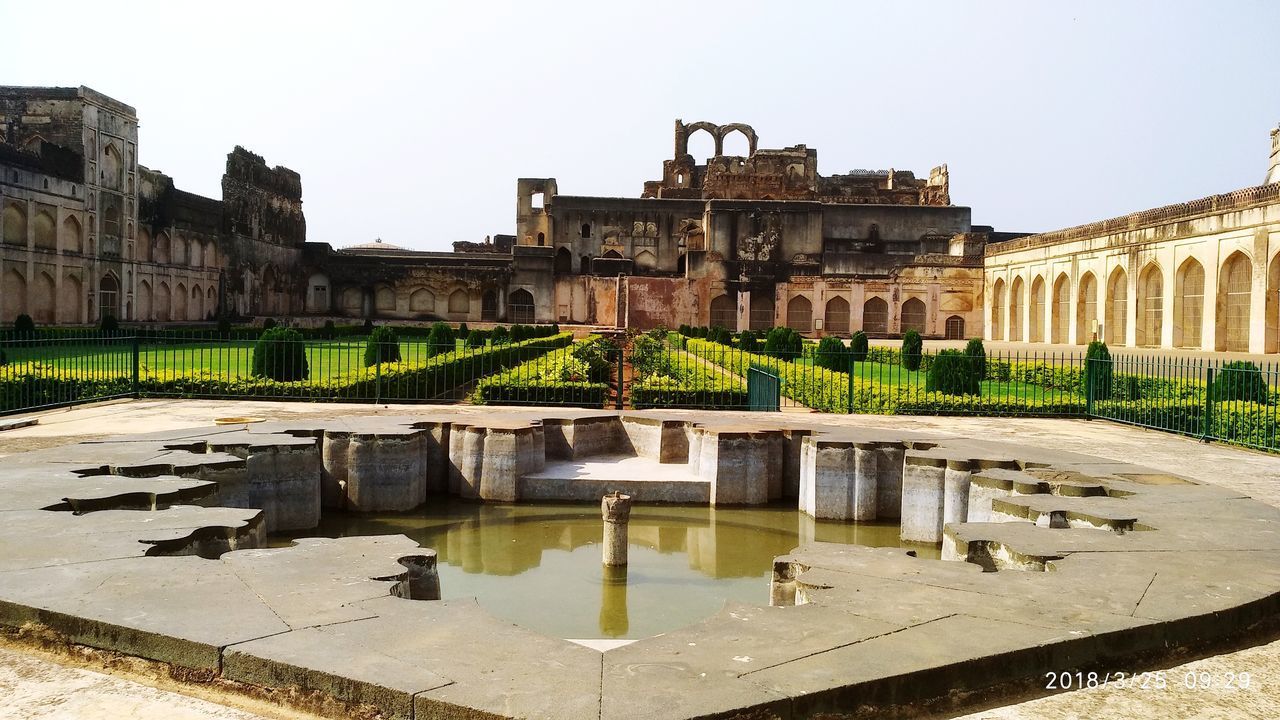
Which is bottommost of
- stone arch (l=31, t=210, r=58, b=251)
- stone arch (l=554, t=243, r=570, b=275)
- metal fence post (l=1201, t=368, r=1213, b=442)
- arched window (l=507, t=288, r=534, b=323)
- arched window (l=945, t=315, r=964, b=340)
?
metal fence post (l=1201, t=368, r=1213, b=442)

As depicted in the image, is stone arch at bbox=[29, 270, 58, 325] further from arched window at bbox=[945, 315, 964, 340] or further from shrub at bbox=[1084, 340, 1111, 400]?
arched window at bbox=[945, 315, 964, 340]

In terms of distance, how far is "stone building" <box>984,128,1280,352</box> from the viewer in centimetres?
1872

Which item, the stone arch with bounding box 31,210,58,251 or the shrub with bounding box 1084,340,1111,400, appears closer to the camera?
the shrub with bounding box 1084,340,1111,400

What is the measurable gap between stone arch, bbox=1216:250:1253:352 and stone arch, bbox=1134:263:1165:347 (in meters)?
2.31

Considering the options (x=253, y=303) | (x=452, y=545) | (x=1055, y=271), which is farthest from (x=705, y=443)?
(x=253, y=303)

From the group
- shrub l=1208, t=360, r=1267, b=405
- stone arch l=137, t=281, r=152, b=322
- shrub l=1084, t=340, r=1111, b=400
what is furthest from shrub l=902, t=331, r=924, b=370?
stone arch l=137, t=281, r=152, b=322

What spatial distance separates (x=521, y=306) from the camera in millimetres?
35938

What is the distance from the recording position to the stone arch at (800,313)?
105ft

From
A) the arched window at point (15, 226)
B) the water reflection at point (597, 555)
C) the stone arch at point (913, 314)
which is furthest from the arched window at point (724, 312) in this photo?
the water reflection at point (597, 555)

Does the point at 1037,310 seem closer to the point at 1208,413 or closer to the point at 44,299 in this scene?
the point at 1208,413

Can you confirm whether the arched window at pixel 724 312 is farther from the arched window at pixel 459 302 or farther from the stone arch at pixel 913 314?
the arched window at pixel 459 302

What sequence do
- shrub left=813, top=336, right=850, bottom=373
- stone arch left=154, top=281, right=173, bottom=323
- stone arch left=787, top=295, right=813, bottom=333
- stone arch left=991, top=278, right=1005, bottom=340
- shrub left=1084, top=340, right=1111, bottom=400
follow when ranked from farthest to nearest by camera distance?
stone arch left=787, top=295, right=813, bottom=333 → stone arch left=991, top=278, right=1005, bottom=340 → stone arch left=154, top=281, right=173, bottom=323 → shrub left=813, top=336, right=850, bottom=373 → shrub left=1084, top=340, right=1111, bottom=400

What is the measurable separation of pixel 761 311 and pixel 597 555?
2617 cm

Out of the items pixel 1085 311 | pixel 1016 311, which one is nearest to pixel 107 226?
pixel 1016 311
